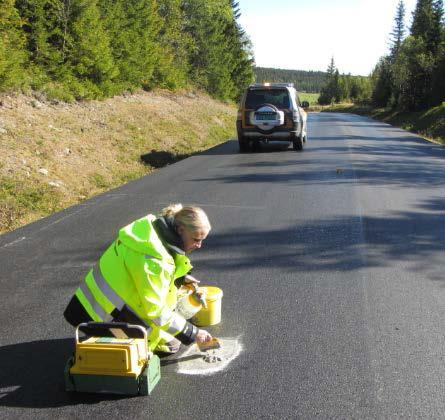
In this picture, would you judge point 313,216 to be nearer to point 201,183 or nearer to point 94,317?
point 201,183

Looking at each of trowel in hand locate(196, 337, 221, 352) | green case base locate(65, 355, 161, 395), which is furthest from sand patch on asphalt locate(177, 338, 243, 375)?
green case base locate(65, 355, 161, 395)

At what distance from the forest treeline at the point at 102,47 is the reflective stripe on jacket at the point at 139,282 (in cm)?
1068

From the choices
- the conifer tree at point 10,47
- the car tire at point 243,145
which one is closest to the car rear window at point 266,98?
the car tire at point 243,145

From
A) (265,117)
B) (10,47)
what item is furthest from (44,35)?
(265,117)

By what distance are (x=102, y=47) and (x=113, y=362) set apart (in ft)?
53.9

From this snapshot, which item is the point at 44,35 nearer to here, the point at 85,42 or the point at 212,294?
the point at 85,42

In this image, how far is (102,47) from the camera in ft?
58.7

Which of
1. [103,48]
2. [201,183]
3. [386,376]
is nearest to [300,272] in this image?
[386,376]

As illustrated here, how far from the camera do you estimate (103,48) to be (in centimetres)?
1802

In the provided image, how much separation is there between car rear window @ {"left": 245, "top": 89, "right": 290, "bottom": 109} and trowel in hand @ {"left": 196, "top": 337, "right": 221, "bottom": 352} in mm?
12873

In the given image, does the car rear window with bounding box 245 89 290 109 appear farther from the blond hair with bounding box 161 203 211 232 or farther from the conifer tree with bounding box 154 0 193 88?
the blond hair with bounding box 161 203 211 232

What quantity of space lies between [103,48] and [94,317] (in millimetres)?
16062

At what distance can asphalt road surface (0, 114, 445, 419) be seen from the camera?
10.6 ft

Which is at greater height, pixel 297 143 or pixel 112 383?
pixel 297 143
